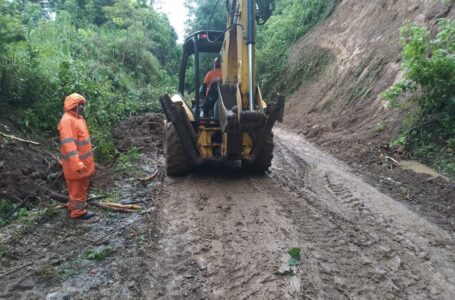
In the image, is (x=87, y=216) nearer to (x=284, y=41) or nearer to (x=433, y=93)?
(x=433, y=93)

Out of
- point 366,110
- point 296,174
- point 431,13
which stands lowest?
point 296,174

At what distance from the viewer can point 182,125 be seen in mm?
6730

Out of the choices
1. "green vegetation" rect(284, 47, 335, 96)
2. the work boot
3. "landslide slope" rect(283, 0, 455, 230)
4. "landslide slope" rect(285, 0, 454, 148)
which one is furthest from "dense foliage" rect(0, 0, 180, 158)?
"green vegetation" rect(284, 47, 335, 96)

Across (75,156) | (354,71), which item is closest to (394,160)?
(75,156)

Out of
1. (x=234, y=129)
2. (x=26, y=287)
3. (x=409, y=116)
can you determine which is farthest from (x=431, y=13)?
(x=26, y=287)

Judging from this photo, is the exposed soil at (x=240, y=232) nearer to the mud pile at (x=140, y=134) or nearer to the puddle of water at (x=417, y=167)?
the puddle of water at (x=417, y=167)

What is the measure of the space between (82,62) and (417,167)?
376 inches

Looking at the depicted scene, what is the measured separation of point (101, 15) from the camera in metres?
24.5

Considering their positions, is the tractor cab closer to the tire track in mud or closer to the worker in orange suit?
the worker in orange suit

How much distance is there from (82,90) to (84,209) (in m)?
4.75

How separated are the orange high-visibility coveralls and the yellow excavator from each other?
6.23 ft

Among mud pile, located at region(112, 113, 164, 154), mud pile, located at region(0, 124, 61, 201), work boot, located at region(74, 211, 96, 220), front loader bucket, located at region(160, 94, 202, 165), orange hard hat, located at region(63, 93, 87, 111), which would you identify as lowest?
mud pile, located at region(112, 113, 164, 154)

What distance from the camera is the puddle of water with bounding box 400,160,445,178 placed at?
268 inches

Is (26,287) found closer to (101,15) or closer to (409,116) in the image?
(409,116)
